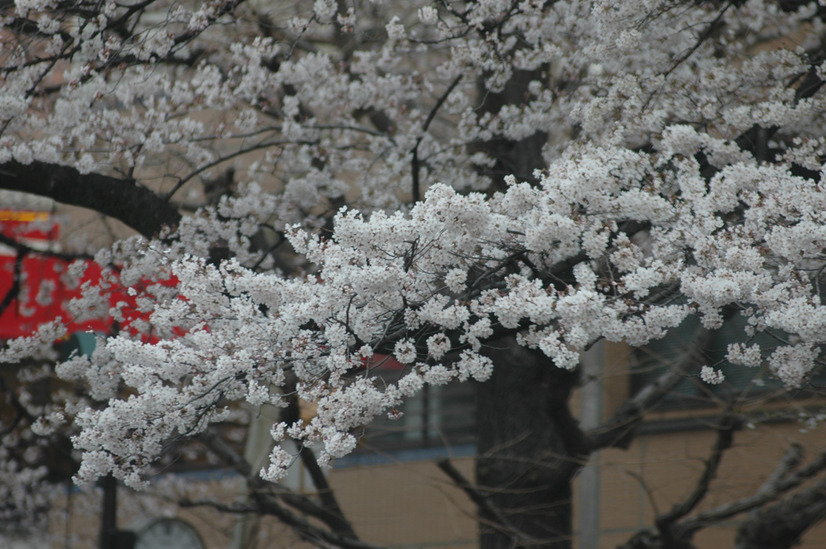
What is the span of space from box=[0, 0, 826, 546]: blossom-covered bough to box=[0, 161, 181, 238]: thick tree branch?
0.07ft

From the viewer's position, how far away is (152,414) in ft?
15.1

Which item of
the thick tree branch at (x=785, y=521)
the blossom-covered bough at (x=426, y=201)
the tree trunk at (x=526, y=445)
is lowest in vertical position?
the thick tree branch at (x=785, y=521)

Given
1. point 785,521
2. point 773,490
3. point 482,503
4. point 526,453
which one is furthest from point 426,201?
point 526,453

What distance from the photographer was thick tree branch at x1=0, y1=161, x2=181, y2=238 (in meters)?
6.54

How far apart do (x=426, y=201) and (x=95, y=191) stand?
11.0 feet

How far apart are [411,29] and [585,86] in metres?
2.44

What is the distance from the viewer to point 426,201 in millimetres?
4238

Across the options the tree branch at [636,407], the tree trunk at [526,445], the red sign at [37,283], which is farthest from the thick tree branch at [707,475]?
the red sign at [37,283]

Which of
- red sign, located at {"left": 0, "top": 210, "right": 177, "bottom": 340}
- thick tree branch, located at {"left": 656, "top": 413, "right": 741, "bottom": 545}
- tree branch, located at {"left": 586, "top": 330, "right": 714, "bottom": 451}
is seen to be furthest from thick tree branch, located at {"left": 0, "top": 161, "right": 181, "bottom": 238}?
thick tree branch, located at {"left": 656, "top": 413, "right": 741, "bottom": 545}

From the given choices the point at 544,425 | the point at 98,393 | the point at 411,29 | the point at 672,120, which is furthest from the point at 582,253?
the point at 411,29

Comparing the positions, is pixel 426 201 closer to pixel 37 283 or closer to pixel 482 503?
pixel 482 503

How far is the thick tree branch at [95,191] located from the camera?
654cm

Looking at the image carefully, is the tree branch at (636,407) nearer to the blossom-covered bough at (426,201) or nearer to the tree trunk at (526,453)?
the blossom-covered bough at (426,201)

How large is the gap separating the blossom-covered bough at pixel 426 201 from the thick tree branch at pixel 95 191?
0.02m
